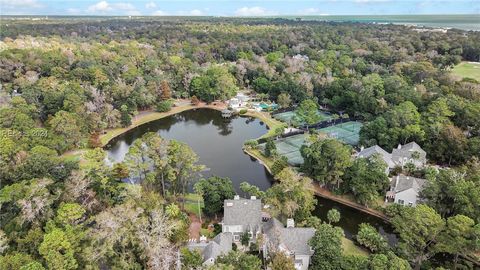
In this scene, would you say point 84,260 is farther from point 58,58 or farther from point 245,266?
point 58,58

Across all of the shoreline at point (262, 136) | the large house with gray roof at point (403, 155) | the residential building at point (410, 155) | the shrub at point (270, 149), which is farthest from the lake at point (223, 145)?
the residential building at point (410, 155)

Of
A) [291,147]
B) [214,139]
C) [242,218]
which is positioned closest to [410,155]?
[291,147]

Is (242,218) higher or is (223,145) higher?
(242,218)

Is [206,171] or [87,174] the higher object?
[87,174]

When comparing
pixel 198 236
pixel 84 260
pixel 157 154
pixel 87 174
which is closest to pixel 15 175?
pixel 87 174

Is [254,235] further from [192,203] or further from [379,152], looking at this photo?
[379,152]
